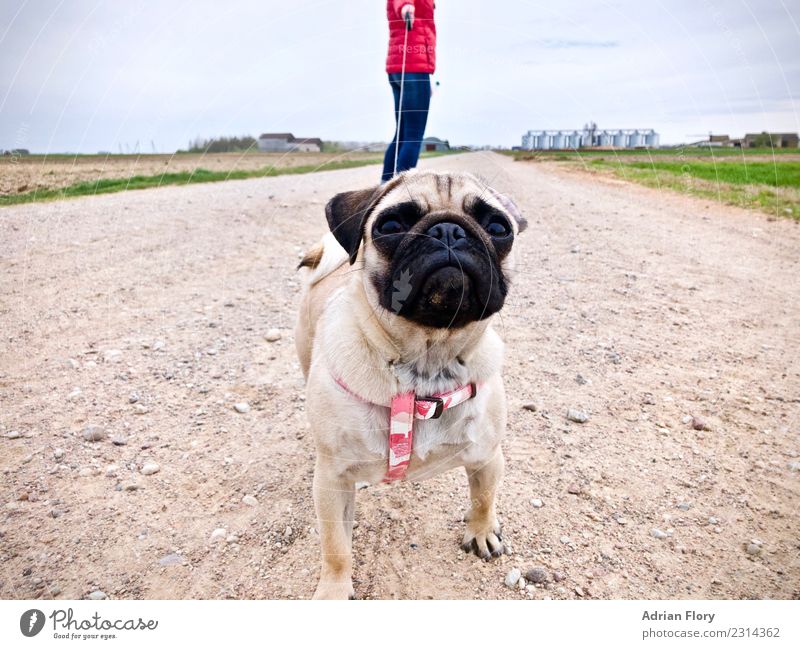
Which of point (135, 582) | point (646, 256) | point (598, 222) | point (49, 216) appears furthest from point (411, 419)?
point (49, 216)

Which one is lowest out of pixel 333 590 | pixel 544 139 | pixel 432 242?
pixel 333 590

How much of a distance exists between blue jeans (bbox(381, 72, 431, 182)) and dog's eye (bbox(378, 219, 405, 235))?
5.28ft

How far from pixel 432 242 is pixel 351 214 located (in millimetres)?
509

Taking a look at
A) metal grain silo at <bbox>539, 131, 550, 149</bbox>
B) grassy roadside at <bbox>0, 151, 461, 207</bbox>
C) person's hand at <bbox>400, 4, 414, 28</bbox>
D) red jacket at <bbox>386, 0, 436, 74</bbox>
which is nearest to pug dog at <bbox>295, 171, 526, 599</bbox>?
metal grain silo at <bbox>539, 131, 550, 149</bbox>

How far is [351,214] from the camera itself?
2146mm

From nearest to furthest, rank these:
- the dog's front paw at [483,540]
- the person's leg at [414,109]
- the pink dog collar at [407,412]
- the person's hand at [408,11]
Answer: the pink dog collar at [407,412], the dog's front paw at [483,540], the person's hand at [408,11], the person's leg at [414,109]

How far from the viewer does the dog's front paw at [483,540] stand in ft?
7.16

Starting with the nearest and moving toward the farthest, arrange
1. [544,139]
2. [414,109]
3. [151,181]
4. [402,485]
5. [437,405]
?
[437,405] < [544,139] < [402,485] < [414,109] < [151,181]

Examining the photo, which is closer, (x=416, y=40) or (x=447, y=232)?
(x=447, y=232)

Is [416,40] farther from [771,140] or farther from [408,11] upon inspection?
[771,140]

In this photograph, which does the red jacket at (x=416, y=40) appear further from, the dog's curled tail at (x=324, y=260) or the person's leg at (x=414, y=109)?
the dog's curled tail at (x=324, y=260)

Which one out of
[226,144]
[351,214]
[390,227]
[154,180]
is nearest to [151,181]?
[154,180]

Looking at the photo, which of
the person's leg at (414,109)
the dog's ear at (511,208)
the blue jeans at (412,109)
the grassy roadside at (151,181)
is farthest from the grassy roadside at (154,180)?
the dog's ear at (511,208)

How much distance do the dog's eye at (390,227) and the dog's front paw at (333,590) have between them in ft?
4.24
